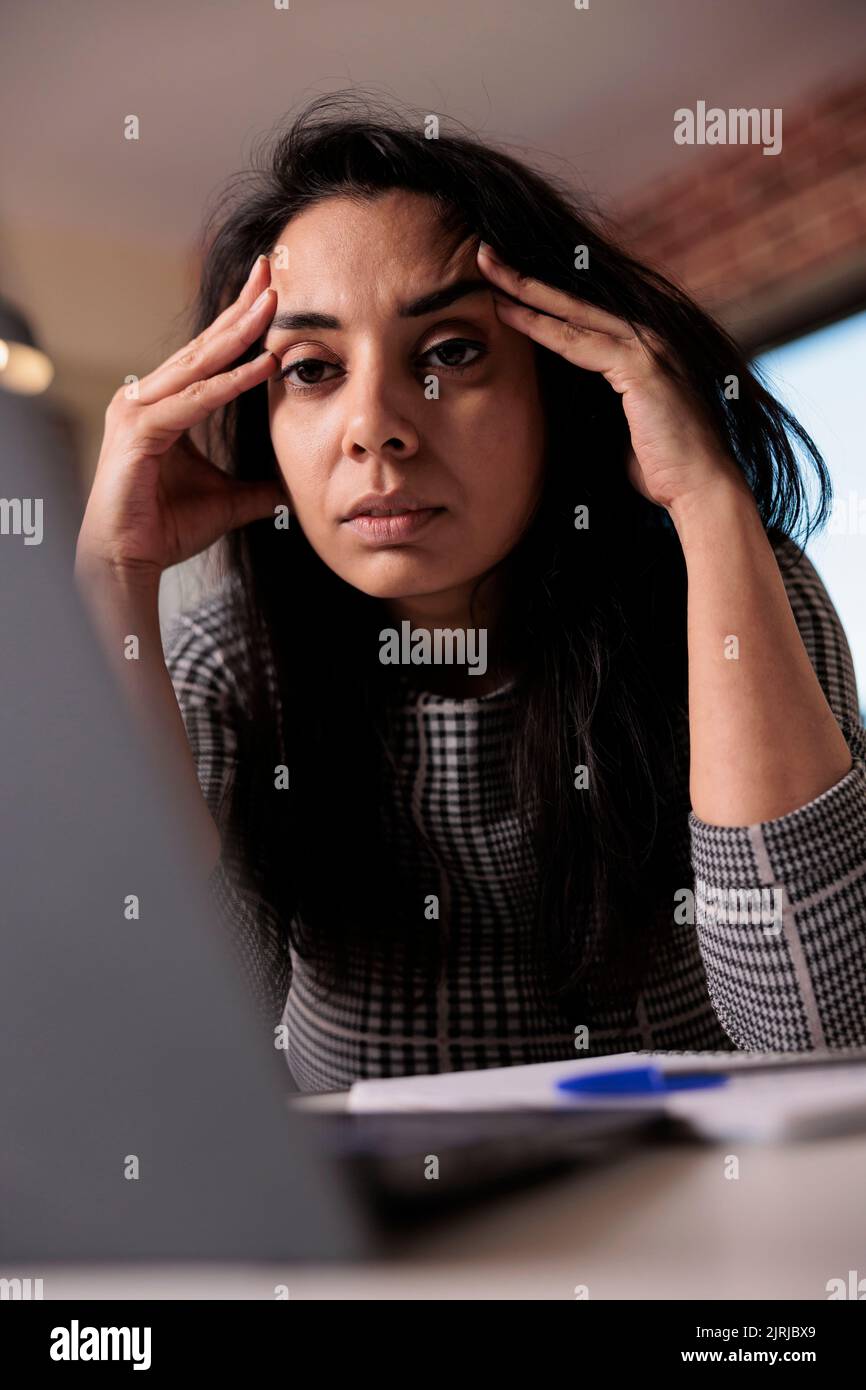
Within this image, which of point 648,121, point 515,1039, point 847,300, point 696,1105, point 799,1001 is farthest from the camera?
point 847,300

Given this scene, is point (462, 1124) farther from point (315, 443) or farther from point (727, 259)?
point (727, 259)

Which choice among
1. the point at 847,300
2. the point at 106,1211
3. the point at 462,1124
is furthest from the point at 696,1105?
the point at 847,300

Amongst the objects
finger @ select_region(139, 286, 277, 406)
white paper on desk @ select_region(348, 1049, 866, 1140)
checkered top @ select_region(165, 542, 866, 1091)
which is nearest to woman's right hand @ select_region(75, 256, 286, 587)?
finger @ select_region(139, 286, 277, 406)

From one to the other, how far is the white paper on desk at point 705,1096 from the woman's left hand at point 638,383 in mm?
304

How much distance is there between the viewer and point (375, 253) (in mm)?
549

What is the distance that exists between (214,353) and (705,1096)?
1.51ft

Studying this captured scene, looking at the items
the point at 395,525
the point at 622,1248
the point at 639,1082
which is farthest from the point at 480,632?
the point at 622,1248

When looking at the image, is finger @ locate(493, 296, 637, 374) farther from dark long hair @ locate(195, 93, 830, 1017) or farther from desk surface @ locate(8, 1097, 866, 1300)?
desk surface @ locate(8, 1097, 866, 1300)

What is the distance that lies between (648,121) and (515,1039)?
1.22 metres

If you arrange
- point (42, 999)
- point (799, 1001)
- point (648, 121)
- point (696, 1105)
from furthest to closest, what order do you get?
point (648, 121)
point (799, 1001)
point (696, 1105)
point (42, 999)

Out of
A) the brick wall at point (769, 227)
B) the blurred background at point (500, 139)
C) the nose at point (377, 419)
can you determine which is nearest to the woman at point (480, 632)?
the nose at point (377, 419)

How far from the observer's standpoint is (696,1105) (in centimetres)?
30

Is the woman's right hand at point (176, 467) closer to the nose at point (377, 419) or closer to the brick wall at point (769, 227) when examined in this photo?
the nose at point (377, 419)

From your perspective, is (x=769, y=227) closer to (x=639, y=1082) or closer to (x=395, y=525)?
(x=395, y=525)
